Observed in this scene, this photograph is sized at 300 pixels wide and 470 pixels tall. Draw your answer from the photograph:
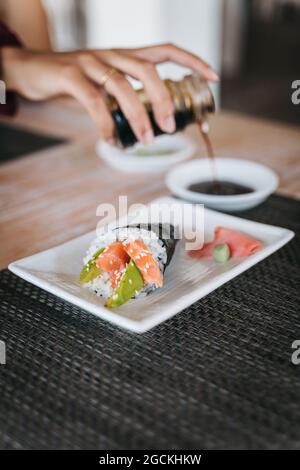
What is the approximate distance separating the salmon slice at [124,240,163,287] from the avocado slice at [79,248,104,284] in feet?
0.17

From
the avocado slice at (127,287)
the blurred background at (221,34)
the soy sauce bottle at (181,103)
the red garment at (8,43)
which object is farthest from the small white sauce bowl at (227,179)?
the blurred background at (221,34)

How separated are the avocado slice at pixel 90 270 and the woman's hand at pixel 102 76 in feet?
1.22

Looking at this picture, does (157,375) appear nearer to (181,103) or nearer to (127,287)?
(127,287)

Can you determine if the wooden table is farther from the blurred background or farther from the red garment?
the blurred background

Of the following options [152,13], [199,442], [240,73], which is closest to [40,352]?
[199,442]

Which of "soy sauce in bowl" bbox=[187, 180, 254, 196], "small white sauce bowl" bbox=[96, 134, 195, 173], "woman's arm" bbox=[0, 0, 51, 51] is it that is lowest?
"small white sauce bowl" bbox=[96, 134, 195, 173]

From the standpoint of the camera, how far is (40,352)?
765 millimetres

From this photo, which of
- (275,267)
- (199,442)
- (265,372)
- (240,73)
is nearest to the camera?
(199,442)

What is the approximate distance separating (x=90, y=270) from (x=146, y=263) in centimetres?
9

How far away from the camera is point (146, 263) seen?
0.85 m

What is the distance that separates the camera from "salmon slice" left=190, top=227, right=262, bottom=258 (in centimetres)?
98

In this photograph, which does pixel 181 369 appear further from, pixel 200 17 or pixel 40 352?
pixel 200 17

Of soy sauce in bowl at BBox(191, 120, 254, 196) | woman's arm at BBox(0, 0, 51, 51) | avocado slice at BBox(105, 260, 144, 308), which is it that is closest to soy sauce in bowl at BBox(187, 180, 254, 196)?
soy sauce in bowl at BBox(191, 120, 254, 196)

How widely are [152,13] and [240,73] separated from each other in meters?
1.59
